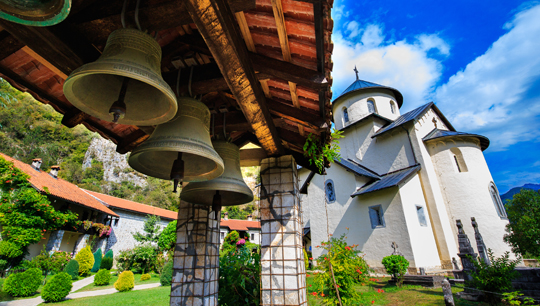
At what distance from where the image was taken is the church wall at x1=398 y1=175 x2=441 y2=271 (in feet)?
37.7

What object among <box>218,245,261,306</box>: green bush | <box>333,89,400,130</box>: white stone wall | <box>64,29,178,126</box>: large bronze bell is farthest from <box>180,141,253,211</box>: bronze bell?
<box>333,89,400,130</box>: white stone wall

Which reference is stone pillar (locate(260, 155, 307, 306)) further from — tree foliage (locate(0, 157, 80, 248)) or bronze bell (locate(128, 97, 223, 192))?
tree foliage (locate(0, 157, 80, 248))

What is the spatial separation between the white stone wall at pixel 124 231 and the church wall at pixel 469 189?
Answer: 2306cm

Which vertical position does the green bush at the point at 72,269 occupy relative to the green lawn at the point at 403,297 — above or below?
above

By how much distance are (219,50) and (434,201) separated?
573 inches

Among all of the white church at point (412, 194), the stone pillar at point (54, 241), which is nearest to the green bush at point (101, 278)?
the stone pillar at point (54, 241)

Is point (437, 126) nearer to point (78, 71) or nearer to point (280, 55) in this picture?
point (280, 55)

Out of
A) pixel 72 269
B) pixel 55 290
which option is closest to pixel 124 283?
pixel 55 290

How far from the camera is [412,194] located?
12.8 metres

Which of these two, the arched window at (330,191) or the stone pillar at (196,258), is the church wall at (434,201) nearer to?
the arched window at (330,191)

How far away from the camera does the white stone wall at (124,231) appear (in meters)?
21.3

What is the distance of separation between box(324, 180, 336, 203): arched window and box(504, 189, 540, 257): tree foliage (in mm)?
8387

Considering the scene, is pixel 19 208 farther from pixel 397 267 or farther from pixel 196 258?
pixel 397 267

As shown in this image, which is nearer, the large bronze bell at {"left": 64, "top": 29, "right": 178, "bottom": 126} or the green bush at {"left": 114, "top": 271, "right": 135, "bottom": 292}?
the large bronze bell at {"left": 64, "top": 29, "right": 178, "bottom": 126}
